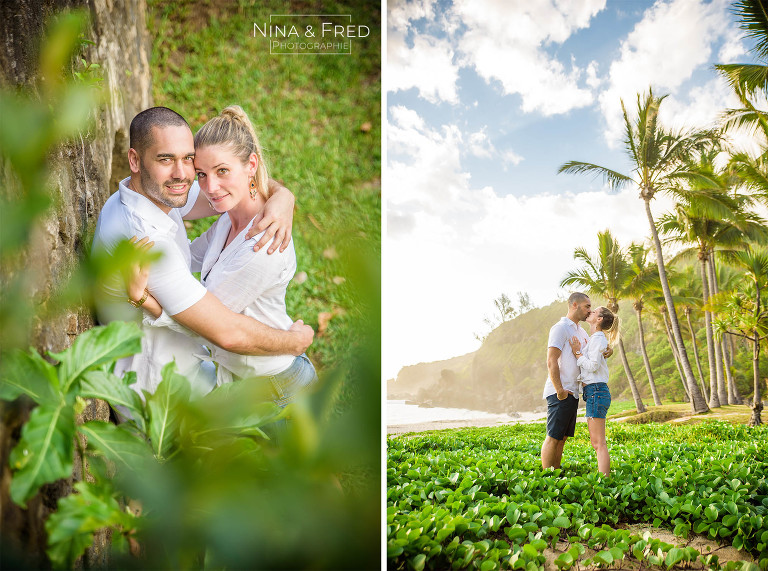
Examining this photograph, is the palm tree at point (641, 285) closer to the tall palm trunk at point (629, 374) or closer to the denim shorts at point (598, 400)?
the tall palm trunk at point (629, 374)

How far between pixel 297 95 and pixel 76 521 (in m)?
1.68

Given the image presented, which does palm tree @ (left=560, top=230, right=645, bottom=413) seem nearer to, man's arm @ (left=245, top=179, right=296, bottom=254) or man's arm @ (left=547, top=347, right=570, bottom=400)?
man's arm @ (left=547, top=347, right=570, bottom=400)

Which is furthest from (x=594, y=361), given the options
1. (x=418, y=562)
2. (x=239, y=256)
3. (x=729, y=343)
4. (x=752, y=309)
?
(x=239, y=256)

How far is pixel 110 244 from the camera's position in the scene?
5.34ft

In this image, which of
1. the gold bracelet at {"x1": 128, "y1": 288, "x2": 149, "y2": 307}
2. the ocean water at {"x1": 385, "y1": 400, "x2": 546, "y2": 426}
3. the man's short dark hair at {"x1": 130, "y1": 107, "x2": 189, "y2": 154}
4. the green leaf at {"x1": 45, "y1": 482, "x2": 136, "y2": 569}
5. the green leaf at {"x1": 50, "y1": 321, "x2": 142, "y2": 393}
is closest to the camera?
the green leaf at {"x1": 45, "y1": 482, "x2": 136, "y2": 569}

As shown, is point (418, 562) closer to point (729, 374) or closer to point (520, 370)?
point (520, 370)

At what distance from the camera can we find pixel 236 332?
5.78 ft

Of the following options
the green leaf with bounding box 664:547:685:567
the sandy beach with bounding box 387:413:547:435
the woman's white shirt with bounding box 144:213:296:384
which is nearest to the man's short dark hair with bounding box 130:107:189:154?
the woman's white shirt with bounding box 144:213:296:384

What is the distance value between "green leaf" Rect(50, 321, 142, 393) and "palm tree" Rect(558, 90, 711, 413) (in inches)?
72.4

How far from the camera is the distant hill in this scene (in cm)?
200

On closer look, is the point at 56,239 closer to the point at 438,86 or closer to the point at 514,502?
the point at 438,86

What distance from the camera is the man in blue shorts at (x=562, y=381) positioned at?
204 cm

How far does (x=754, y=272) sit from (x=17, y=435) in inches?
91.0

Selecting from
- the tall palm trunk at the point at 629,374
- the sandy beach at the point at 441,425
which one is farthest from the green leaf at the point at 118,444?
the tall palm trunk at the point at 629,374
